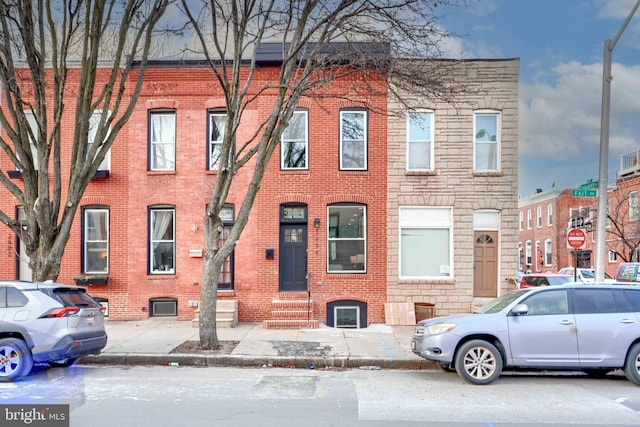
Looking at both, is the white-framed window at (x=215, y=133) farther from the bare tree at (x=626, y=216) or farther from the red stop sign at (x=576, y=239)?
the bare tree at (x=626, y=216)

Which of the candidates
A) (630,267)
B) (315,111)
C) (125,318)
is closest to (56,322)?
(125,318)

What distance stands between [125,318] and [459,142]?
10967 mm

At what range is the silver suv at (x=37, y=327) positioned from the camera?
8625 millimetres

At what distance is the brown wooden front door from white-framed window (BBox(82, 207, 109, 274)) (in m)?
11.0

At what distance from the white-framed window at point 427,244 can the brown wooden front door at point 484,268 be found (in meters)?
0.92

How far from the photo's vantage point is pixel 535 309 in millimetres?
9211

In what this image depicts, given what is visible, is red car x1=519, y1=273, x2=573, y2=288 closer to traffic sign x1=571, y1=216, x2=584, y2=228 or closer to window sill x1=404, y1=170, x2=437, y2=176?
window sill x1=404, y1=170, x2=437, y2=176

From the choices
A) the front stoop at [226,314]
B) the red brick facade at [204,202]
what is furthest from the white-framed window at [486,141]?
the front stoop at [226,314]

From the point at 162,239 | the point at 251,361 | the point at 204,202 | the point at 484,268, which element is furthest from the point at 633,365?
the point at 162,239

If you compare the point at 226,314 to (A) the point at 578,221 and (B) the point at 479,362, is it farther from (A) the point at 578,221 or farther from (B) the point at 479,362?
→ (A) the point at 578,221

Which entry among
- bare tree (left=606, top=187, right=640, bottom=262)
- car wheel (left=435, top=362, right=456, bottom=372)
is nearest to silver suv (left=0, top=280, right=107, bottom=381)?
car wheel (left=435, top=362, right=456, bottom=372)

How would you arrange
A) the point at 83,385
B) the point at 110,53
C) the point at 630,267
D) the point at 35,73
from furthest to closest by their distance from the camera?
1. the point at 630,267
2. the point at 110,53
3. the point at 35,73
4. the point at 83,385

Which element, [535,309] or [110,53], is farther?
[110,53]

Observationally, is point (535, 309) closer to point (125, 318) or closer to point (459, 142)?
point (459, 142)
